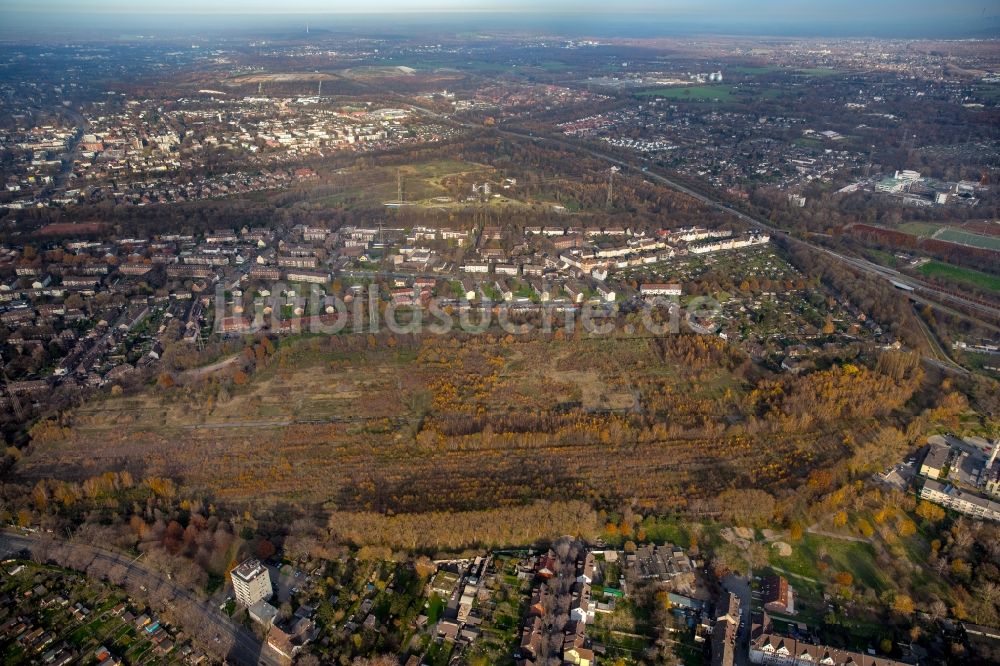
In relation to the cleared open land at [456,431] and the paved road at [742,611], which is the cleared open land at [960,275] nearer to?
the cleared open land at [456,431]

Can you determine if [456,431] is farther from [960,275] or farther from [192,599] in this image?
[960,275]

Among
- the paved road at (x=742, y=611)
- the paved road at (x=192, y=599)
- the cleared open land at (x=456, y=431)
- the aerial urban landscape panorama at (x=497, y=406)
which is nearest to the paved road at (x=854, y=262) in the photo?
the aerial urban landscape panorama at (x=497, y=406)

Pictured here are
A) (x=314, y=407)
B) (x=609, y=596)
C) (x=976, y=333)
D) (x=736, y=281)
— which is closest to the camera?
(x=609, y=596)

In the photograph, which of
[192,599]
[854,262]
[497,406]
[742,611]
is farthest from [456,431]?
[854,262]

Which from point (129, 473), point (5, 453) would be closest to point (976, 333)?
point (129, 473)

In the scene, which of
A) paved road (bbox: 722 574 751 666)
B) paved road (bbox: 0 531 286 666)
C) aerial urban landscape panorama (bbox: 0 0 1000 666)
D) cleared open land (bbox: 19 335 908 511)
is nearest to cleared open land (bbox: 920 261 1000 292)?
aerial urban landscape panorama (bbox: 0 0 1000 666)

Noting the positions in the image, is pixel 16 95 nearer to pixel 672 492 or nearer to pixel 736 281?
pixel 736 281

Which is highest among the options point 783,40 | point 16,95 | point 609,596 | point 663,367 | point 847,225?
point 783,40
